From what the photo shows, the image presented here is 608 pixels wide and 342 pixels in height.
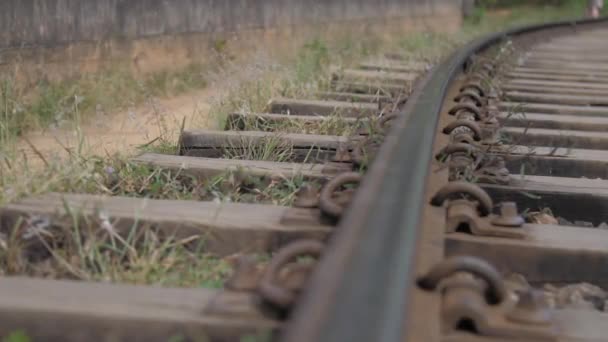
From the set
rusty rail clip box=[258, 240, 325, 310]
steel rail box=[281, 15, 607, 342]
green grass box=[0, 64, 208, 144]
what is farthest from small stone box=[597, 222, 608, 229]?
green grass box=[0, 64, 208, 144]

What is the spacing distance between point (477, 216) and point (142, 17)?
4702 mm

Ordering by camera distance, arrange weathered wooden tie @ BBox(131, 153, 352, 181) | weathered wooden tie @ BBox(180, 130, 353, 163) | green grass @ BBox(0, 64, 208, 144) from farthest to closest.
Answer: green grass @ BBox(0, 64, 208, 144) < weathered wooden tie @ BBox(180, 130, 353, 163) < weathered wooden tie @ BBox(131, 153, 352, 181)

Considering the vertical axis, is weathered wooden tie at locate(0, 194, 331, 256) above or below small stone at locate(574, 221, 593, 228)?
below

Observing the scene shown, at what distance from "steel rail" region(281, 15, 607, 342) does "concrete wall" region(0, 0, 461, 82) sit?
338 centimetres

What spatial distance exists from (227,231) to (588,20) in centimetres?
1325

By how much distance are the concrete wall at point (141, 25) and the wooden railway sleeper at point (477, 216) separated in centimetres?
327

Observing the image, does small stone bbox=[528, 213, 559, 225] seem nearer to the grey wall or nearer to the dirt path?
the dirt path

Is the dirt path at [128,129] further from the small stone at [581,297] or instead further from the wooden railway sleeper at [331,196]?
the small stone at [581,297]

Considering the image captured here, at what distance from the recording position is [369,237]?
1.24 metres

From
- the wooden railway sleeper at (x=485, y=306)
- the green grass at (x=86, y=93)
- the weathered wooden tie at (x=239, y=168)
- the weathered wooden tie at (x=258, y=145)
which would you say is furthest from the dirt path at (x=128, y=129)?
the wooden railway sleeper at (x=485, y=306)

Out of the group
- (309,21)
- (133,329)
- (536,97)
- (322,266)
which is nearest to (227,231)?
(133,329)

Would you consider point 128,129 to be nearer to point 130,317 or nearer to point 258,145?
point 258,145

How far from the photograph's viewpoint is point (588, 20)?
13719 mm

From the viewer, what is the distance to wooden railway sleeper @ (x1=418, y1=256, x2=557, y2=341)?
4.48 feet
